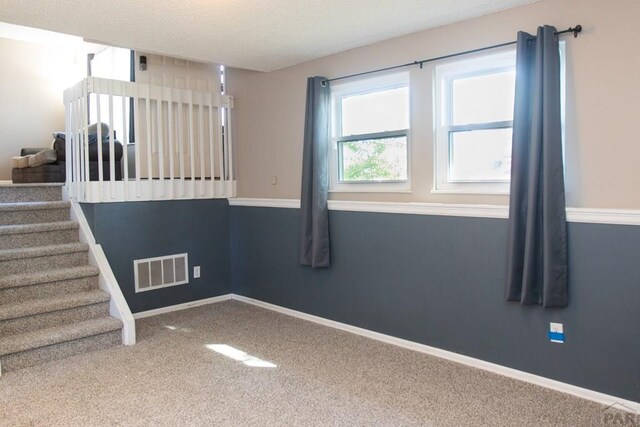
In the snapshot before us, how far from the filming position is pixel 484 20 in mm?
3066

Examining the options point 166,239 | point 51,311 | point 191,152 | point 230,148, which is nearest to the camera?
point 51,311

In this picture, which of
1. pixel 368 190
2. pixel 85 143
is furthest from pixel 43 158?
pixel 368 190

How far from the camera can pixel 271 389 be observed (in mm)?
2865

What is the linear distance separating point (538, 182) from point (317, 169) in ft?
5.79

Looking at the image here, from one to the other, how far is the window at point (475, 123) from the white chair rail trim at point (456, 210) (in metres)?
0.13

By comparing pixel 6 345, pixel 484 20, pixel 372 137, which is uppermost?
pixel 484 20

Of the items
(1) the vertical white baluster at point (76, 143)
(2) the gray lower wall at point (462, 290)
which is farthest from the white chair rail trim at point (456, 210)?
(1) the vertical white baluster at point (76, 143)

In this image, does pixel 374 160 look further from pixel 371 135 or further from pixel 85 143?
pixel 85 143

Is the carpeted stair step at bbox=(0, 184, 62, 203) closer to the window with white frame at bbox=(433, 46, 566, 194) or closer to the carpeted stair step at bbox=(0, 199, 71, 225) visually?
the carpeted stair step at bbox=(0, 199, 71, 225)

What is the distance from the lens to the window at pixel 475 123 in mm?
3059

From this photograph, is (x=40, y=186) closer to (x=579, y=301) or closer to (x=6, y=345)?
(x=6, y=345)

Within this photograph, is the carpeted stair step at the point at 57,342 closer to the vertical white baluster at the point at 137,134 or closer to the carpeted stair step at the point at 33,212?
the carpeted stair step at the point at 33,212

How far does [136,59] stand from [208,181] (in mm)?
1387

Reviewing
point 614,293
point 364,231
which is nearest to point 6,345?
point 364,231
